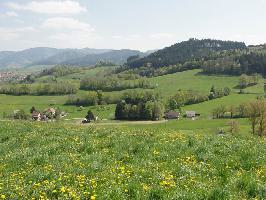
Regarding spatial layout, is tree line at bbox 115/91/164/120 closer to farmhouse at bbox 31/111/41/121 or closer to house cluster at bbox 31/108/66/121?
house cluster at bbox 31/108/66/121

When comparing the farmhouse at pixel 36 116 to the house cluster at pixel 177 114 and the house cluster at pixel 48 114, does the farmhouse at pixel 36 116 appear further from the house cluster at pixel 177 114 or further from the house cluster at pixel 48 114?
the house cluster at pixel 177 114

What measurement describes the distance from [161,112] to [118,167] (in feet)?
541

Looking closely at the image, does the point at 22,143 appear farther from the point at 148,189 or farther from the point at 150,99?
the point at 150,99

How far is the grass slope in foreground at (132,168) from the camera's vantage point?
12.2 meters

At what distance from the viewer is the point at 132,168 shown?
15.3 metres

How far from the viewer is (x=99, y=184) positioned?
13.2 m

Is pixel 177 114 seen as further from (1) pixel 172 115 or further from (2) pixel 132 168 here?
(2) pixel 132 168

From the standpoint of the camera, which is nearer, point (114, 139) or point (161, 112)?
point (114, 139)

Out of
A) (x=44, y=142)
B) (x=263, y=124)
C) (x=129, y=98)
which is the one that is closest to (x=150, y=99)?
(x=129, y=98)

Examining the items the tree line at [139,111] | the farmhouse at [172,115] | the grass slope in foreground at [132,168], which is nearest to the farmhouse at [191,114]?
the farmhouse at [172,115]

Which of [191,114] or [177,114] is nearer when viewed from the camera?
[191,114]

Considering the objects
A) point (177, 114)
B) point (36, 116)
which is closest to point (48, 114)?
point (36, 116)

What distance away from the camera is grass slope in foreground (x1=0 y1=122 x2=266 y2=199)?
40.1 ft

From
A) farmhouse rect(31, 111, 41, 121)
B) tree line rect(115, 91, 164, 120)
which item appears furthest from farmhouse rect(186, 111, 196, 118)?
farmhouse rect(31, 111, 41, 121)
